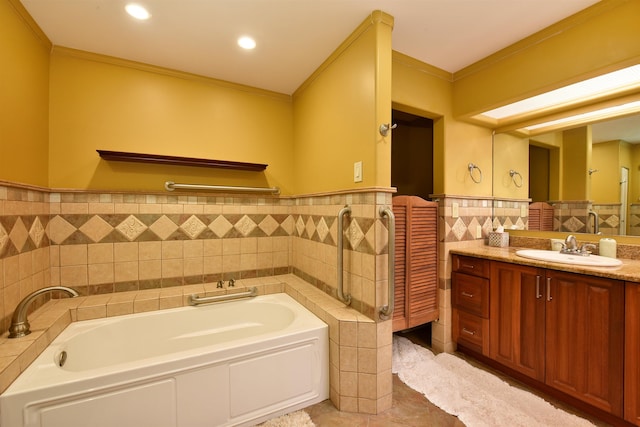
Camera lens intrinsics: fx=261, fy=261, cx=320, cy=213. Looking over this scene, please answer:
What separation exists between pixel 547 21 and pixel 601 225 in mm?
1464

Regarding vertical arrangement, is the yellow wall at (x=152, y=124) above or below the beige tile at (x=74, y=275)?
above

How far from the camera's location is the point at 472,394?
65.9 inches

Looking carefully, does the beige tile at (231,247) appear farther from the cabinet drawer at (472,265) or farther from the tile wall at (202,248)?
the cabinet drawer at (472,265)

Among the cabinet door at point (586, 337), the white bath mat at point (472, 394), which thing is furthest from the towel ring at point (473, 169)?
the white bath mat at point (472, 394)

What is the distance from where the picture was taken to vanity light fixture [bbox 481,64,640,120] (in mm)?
1695

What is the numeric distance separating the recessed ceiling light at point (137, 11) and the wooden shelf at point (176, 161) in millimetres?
886

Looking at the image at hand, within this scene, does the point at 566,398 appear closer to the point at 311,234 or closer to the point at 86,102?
the point at 311,234

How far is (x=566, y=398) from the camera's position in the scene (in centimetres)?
159

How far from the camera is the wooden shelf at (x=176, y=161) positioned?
1934 mm

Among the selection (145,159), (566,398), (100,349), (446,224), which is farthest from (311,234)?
(566,398)

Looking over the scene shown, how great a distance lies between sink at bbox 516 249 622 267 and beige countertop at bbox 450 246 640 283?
5cm

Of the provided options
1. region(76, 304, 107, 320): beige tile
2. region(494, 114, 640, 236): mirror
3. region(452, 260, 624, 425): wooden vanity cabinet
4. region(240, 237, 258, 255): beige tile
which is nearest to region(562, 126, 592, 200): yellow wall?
region(494, 114, 640, 236): mirror

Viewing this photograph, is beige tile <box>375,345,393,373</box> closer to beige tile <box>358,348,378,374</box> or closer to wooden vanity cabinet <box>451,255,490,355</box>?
beige tile <box>358,348,378,374</box>

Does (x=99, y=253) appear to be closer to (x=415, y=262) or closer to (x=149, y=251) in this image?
(x=149, y=251)
